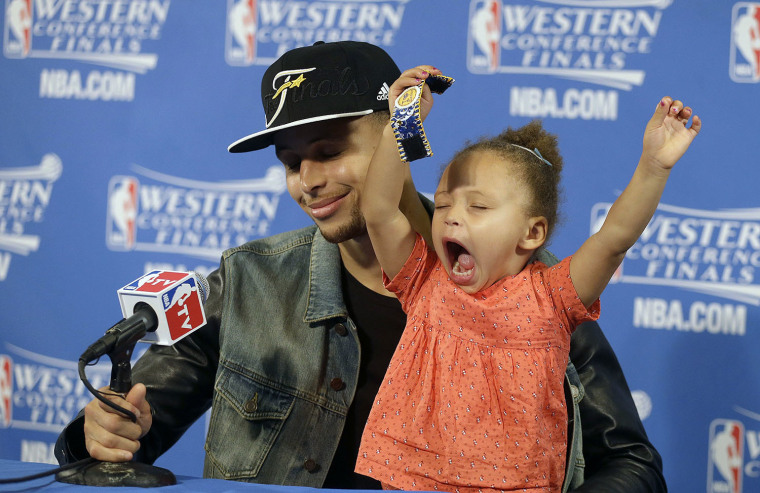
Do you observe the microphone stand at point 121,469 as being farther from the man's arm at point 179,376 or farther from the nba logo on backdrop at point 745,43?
the nba logo on backdrop at point 745,43

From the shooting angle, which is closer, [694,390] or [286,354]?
[286,354]

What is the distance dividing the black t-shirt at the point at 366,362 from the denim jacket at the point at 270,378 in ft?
0.10

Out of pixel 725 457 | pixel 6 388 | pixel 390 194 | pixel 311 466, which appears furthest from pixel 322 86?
pixel 6 388

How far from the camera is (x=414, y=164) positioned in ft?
7.34

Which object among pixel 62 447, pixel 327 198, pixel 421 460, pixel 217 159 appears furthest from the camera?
pixel 217 159

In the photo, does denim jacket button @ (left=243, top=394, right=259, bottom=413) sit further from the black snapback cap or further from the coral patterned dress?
the black snapback cap

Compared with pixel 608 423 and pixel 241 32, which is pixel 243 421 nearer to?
pixel 608 423

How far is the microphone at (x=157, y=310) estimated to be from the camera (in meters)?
1.02

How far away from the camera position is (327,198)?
1.45 m

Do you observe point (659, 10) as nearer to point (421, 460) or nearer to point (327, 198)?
point (327, 198)

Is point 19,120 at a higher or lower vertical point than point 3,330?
higher

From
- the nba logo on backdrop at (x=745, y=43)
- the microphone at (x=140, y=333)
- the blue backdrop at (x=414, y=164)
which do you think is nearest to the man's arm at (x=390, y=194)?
the microphone at (x=140, y=333)

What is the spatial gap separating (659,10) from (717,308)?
2.54 feet

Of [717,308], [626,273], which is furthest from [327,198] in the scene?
[717,308]
